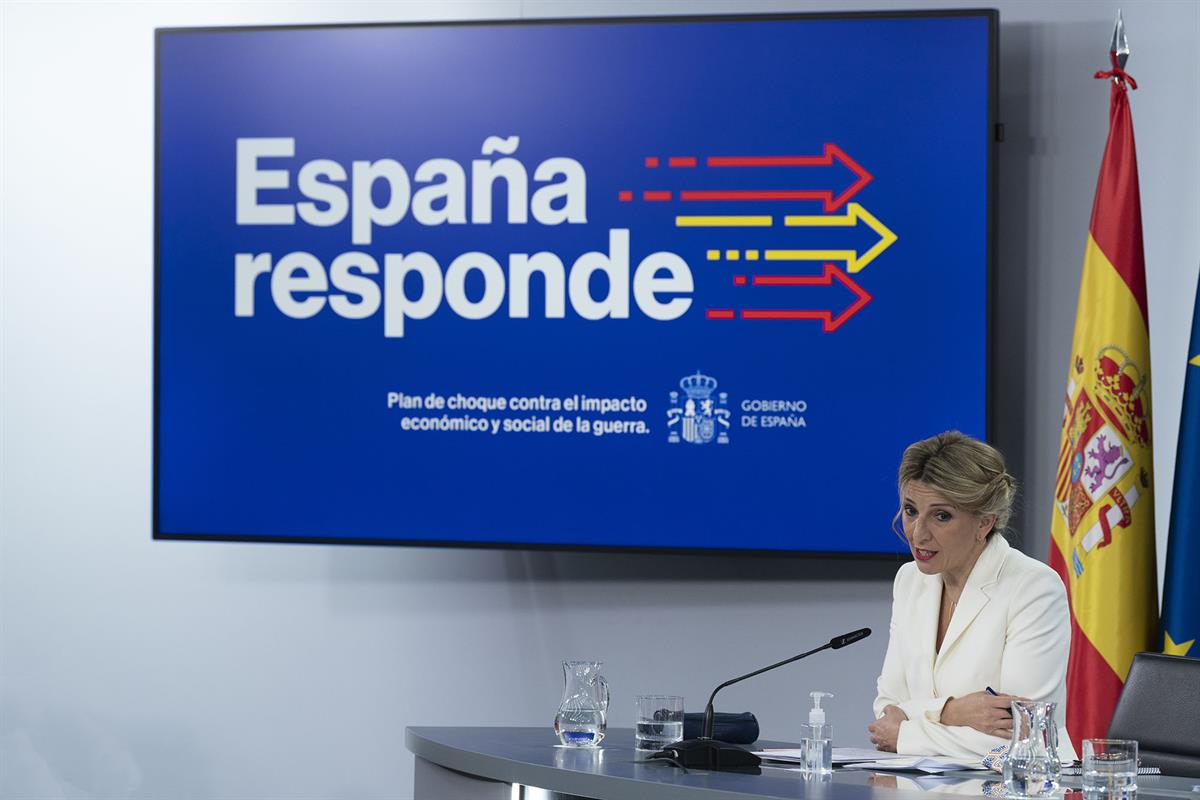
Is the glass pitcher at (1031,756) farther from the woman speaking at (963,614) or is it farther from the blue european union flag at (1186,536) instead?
the blue european union flag at (1186,536)

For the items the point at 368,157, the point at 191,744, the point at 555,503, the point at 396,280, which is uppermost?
the point at 368,157

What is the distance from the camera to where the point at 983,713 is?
2762 mm

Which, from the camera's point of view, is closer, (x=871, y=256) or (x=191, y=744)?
(x=871, y=256)

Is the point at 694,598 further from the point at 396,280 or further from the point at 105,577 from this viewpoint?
the point at 105,577

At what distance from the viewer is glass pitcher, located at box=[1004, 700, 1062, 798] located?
87.2 inches

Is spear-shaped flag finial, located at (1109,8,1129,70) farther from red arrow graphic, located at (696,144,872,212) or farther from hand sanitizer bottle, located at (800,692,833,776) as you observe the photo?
hand sanitizer bottle, located at (800,692,833,776)

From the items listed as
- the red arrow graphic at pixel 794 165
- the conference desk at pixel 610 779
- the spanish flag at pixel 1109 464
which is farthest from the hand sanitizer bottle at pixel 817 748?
the red arrow graphic at pixel 794 165

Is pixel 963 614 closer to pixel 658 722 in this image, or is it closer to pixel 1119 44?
pixel 658 722

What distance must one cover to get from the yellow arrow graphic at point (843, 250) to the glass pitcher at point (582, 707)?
1787 millimetres

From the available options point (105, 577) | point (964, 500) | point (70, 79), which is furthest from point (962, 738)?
point (70, 79)

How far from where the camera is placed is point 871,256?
4.13m

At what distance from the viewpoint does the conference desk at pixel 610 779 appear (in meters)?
2.27

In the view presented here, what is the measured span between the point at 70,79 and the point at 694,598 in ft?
8.55

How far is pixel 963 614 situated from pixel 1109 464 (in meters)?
1.07
